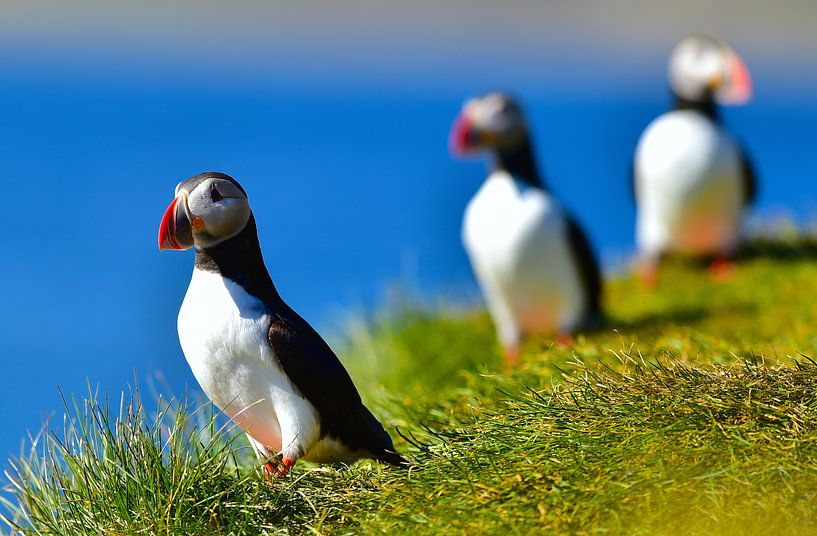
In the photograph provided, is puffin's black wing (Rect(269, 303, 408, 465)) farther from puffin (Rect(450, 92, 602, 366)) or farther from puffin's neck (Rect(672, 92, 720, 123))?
puffin's neck (Rect(672, 92, 720, 123))

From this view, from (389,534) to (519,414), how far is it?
743mm

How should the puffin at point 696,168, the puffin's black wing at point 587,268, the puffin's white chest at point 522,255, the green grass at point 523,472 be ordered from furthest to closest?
the puffin at point 696,168 < the puffin's black wing at point 587,268 < the puffin's white chest at point 522,255 < the green grass at point 523,472

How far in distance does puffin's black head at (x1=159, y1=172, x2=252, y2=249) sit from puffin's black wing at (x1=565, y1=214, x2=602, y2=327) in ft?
14.6

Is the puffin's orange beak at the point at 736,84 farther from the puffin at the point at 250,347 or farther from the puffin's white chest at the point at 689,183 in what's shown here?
the puffin at the point at 250,347

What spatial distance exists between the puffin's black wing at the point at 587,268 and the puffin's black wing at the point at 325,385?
14.0 ft

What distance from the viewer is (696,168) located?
9852mm

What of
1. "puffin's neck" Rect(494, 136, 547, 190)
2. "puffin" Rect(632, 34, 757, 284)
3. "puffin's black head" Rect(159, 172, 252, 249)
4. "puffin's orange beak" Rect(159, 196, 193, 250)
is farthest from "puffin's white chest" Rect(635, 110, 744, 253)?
"puffin's orange beak" Rect(159, 196, 193, 250)

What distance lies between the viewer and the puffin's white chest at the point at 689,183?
985 cm

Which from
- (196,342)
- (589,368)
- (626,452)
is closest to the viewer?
(626,452)

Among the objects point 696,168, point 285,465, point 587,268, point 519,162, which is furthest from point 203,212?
point 696,168

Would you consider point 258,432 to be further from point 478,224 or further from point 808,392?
point 478,224

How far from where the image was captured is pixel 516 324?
27.7 ft

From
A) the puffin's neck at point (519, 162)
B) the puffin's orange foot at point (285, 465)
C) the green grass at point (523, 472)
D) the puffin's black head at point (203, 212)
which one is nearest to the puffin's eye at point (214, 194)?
the puffin's black head at point (203, 212)

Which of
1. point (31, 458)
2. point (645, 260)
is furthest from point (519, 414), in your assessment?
point (645, 260)
